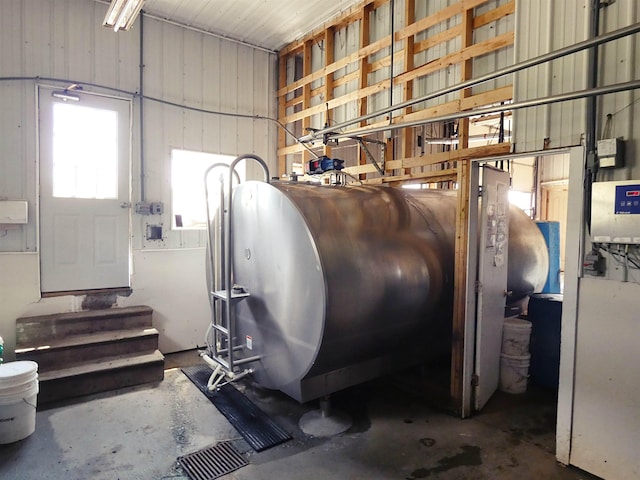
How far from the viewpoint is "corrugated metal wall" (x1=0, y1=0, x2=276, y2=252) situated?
4.11 metres

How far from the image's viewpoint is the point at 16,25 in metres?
4.09

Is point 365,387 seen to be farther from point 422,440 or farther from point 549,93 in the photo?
point 549,93

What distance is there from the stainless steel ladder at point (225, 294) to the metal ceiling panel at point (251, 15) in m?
2.23

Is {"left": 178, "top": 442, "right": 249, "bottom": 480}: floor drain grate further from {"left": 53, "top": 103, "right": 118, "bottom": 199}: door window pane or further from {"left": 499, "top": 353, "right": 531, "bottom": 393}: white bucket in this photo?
{"left": 53, "top": 103, "right": 118, "bottom": 199}: door window pane

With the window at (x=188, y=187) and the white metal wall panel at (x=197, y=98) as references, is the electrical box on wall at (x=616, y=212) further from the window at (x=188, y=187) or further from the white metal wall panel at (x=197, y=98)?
the white metal wall panel at (x=197, y=98)

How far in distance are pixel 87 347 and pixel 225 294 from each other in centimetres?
176

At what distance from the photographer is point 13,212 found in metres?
4.01

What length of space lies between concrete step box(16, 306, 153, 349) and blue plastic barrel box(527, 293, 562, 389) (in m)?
3.98

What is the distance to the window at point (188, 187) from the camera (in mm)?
5120

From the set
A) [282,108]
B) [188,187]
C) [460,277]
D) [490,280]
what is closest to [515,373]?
[490,280]

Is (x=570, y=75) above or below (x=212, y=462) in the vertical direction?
above

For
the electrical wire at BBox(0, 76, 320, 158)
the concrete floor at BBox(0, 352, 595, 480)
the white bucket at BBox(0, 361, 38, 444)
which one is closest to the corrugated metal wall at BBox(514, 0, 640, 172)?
the concrete floor at BBox(0, 352, 595, 480)

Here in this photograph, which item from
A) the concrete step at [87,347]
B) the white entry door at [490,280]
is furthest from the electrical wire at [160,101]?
the concrete step at [87,347]

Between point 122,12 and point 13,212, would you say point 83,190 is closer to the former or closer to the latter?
point 13,212
